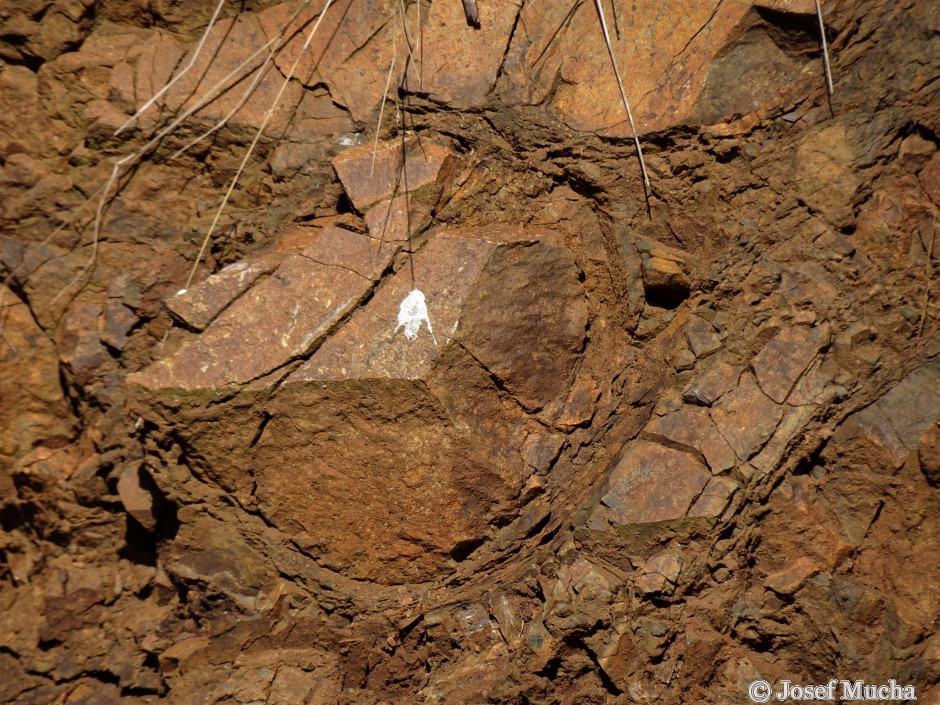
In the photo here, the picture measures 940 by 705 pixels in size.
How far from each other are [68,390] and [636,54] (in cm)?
229

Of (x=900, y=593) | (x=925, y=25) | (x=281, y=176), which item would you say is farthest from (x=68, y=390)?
(x=925, y=25)

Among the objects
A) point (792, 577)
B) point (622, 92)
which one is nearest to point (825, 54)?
point (622, 92)

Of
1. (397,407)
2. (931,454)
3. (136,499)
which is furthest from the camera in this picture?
(136,499)

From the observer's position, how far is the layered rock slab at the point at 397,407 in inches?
80.2

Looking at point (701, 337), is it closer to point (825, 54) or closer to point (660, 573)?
point (660, 573)

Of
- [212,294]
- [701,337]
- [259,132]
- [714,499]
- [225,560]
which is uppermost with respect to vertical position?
[259,132]

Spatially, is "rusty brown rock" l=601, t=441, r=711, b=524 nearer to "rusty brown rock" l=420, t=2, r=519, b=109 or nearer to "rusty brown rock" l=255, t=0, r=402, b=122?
"rusty brown rock" l=420, t=2, r=519, b=109

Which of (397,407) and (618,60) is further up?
(618,60)

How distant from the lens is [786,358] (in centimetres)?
208

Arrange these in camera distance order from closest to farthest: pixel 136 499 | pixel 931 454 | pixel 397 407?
pixel 931 454 < pixel 397 407 < pixel 136 499

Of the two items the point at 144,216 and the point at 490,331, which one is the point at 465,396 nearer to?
the point at 490,331

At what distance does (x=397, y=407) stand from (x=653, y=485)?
34.0 inches

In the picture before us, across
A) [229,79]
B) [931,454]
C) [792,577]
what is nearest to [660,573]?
A: [792,577]

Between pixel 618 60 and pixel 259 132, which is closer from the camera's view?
pixel 259 132
